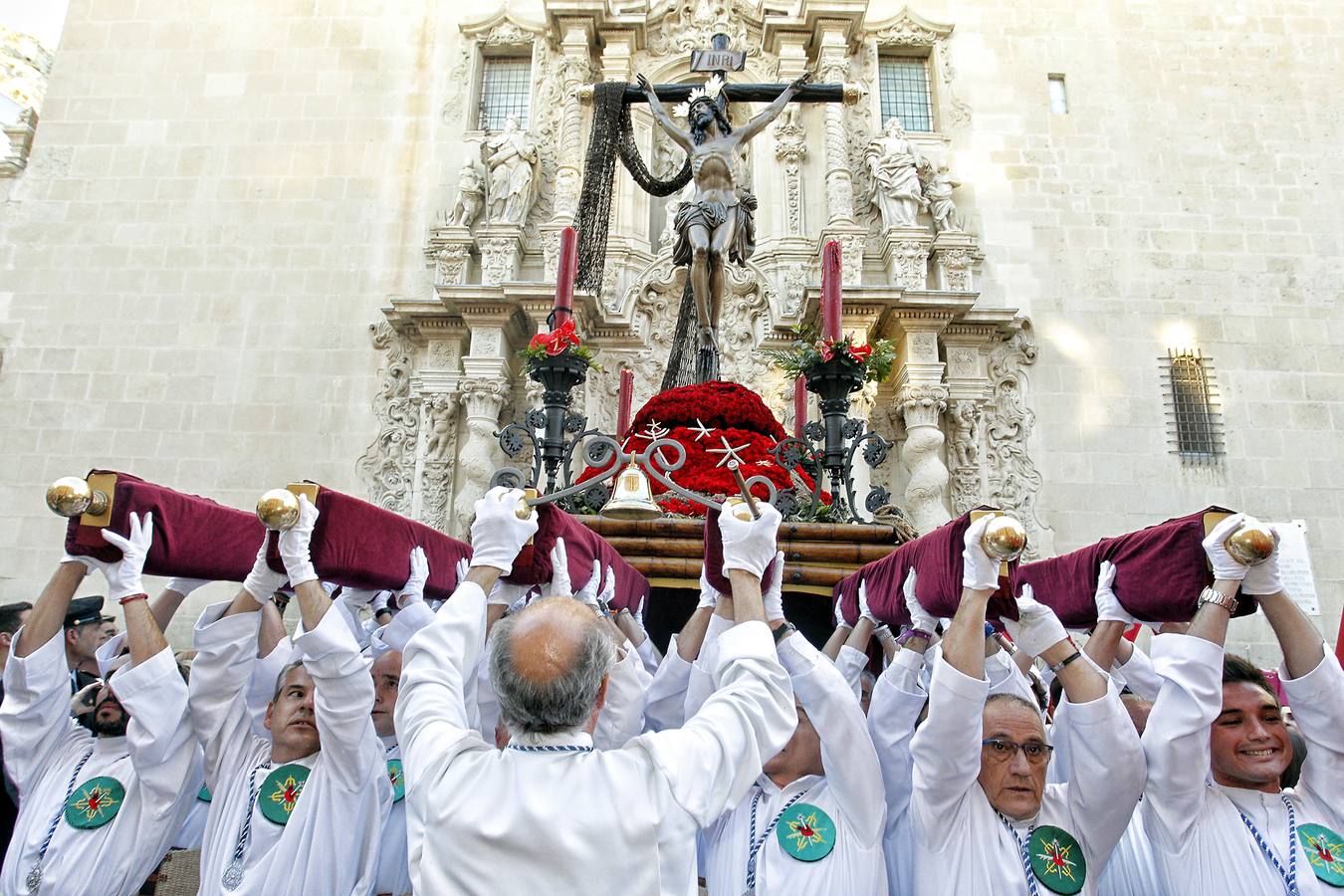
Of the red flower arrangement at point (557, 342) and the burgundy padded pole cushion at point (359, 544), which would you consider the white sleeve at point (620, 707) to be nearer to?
the burgundy padded pole cushion at point (359, 544)

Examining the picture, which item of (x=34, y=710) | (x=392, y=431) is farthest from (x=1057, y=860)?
(x=392, y=431)

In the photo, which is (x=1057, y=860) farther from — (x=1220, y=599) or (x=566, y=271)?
(x=566, y=271)

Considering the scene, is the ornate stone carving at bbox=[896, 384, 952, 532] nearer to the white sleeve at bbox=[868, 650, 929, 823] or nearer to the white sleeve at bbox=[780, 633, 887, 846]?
the white sleeve at bbox=[868, 650, 929, 823]

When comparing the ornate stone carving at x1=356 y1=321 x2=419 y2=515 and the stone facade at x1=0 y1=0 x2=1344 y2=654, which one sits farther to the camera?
the ornate stone carving at x1=356 y1=321 x2=419 y2=515

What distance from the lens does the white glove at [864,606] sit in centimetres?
322

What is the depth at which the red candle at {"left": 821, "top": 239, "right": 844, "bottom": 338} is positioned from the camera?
224 inches

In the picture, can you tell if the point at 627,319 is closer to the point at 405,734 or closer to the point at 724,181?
the point at 724,181

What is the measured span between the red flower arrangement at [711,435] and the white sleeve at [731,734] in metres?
3.14

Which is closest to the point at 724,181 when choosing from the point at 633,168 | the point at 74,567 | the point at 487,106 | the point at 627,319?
the point at 633,168

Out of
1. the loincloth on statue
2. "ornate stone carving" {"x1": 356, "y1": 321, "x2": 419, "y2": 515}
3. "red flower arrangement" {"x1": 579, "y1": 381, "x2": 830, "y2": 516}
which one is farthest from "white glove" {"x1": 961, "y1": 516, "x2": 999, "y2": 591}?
"ornate stone carving" {"x1": 356, "y1": 321, "x2": 419, "y2": 515}

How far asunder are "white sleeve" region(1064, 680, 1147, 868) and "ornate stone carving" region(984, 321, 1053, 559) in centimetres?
812

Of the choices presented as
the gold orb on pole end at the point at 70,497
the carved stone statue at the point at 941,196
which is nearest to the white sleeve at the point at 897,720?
the gold orb on pole end at the point at 70,497

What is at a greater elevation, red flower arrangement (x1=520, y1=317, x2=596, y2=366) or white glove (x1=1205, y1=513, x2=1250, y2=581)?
red flower arrangement (x1=520, y1=317, x2=596, y2=366)

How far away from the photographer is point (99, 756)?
3072 millimetres
